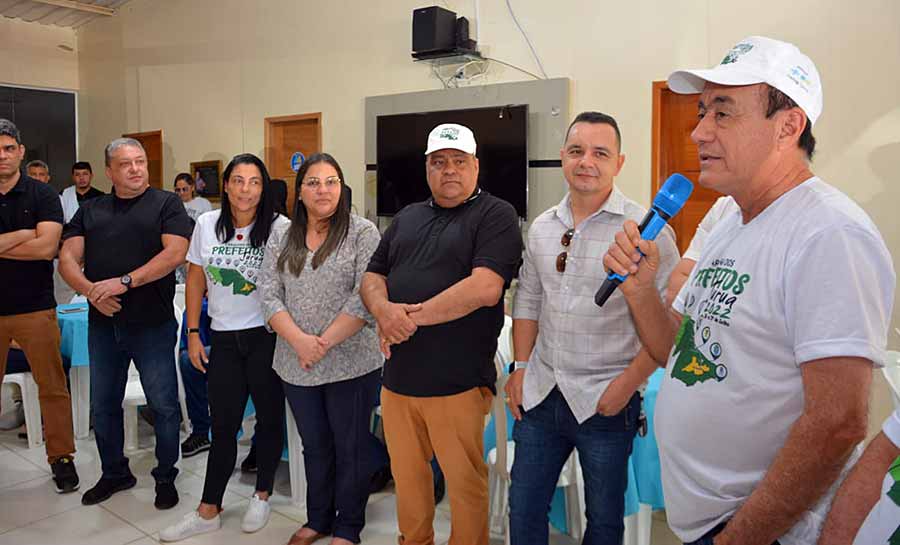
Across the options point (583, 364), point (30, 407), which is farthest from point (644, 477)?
point (30, 407)

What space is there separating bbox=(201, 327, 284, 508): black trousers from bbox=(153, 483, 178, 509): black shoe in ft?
0.99

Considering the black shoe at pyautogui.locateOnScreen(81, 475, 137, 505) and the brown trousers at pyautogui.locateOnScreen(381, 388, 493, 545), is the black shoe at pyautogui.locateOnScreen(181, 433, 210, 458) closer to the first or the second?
the black shoe at pyautogui.locateOnScreen(81, 475, 137, 505)

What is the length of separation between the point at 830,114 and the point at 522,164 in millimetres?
2096

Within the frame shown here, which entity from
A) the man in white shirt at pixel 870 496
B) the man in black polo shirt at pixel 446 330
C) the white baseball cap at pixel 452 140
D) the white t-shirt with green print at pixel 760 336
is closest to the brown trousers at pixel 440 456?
the man in black polo shirt at pixel 446 330

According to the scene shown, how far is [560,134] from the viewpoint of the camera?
16.6ft

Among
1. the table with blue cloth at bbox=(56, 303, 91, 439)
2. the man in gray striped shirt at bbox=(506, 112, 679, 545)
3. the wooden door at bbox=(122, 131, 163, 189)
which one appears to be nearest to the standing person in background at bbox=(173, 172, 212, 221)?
the wooden door at bbox=(122, 131, 163, 189)

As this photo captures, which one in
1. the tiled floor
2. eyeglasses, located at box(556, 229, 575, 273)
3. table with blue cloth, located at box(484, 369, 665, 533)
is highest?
eyeglasses, located at box(556, 229, 575, 273)

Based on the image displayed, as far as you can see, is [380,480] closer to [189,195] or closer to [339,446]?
[339,446]

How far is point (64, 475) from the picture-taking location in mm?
3262

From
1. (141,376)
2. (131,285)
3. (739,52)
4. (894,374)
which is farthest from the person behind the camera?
(141,376)

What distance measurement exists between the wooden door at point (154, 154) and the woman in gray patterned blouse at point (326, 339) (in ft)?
21.2

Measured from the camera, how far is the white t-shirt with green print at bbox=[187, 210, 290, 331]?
278 centimetres

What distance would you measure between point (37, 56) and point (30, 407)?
280 inches

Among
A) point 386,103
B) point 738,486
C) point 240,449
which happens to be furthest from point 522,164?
point 738,486
